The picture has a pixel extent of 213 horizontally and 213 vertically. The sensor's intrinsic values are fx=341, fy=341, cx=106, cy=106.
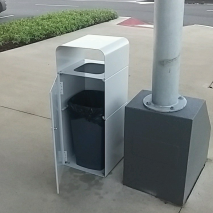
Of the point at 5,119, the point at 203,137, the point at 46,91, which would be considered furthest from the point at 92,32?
the point at 203,137

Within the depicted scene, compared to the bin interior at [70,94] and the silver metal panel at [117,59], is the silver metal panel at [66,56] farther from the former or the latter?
the silver metal panel at [117,59]

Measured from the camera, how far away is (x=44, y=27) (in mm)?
9961

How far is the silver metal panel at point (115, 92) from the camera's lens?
10.1ft

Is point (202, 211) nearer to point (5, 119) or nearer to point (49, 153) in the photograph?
point (49, 153)

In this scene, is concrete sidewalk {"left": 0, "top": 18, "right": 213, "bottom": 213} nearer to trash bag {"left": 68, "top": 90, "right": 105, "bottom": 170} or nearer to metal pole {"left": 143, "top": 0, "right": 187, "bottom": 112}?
trash bag {"left": 68, "top": 90, "right": 105, "bottom": 170}

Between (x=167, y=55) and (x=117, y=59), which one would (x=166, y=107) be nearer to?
(x=167, y=55)

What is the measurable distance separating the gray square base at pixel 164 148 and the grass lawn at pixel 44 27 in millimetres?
6166

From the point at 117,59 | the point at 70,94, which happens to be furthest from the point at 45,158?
the point at 117,59

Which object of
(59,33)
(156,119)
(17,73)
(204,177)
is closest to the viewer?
(156,119)

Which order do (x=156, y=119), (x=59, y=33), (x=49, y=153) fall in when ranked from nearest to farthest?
1. (x=156, y=119)
2. (x=49, y=153)
3. (x=59, y=33)

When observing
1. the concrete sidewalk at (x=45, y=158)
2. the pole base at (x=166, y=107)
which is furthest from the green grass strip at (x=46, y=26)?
the pole base at (x=166, y=107)

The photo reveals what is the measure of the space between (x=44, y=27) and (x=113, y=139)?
7.39 metres

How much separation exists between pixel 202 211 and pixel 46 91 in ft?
11.3

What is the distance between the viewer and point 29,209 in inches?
115
